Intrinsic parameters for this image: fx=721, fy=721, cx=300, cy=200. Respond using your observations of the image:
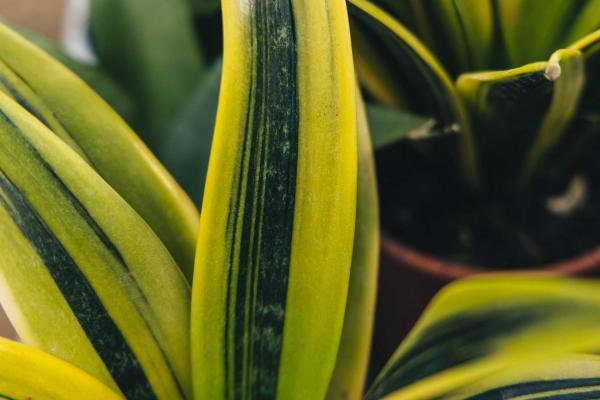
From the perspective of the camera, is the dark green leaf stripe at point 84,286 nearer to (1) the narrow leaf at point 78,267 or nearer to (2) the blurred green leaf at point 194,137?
(1) the narrow leaf at point 78,267

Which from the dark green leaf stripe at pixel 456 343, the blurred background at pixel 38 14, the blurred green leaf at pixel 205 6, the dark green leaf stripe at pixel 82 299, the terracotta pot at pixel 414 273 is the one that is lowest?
the dark green leaf stripe at pixel 82 299

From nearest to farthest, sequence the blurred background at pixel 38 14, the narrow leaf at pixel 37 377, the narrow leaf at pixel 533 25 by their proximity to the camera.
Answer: the narrow leaf at pixel 37 377
the narrow leaf at pixel 533 25
the blurred background at pixel 38 14

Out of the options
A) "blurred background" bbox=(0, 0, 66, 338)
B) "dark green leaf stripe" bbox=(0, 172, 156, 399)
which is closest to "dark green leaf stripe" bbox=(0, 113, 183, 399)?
"dark green leaf stripe" bbox=(0, 172, 156, 399)

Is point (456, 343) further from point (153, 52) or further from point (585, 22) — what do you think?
point (153, 52)

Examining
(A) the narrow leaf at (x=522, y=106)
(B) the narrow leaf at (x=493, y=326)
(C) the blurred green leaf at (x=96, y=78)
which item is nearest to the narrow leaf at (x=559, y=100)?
(A) the narrow leaf at (x=522, y=106)

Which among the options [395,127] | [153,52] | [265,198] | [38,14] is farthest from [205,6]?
[38,14]

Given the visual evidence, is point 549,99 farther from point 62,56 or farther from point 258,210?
point 62,56

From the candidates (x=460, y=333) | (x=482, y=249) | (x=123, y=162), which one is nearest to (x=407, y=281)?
(x=482, y=249)

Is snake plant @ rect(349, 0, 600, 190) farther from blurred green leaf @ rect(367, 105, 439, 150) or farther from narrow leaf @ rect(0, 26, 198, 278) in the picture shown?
narrow leaf @ rect(0, 26, 198, 278)
